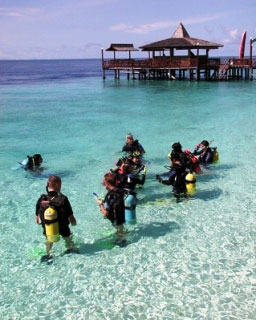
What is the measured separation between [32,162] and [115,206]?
6857 millimetres

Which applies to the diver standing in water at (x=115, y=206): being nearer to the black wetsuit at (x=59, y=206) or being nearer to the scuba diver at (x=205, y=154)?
the black wetsuit at (x=59, y=206)

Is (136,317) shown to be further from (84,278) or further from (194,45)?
(194,45)

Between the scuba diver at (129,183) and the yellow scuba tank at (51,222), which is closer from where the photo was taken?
the yellow scuba tank at (51,222)

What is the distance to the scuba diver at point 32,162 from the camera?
42.2ft

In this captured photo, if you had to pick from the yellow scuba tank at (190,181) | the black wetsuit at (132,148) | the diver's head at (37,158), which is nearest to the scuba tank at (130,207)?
the yellow scuba tank at (190,181)

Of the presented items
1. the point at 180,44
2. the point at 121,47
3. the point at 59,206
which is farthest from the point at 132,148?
the point at 121,47

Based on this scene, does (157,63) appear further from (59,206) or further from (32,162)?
(59,206)

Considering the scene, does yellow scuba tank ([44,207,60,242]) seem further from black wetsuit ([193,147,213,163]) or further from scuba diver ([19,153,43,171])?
black wetsuit ([193,147,213,163])

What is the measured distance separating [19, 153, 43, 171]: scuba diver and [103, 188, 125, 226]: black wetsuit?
21.1 feet

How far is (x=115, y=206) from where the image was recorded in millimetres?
7098

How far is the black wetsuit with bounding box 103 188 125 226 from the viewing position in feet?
23.4

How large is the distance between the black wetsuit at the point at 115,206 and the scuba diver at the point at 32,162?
643cm

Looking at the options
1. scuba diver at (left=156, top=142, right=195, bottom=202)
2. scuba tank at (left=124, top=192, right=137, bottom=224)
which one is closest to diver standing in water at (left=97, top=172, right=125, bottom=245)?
scuba tank at (left=124, top=192, right=137, bottom=224)

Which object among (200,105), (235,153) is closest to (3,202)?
(235,153)
